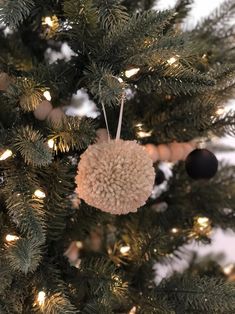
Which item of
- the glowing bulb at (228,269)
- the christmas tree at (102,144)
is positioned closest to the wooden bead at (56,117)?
the christmas tree at (102,144)

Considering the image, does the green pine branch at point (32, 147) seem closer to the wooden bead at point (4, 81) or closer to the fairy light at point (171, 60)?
the wooden bead at point (4, 81)

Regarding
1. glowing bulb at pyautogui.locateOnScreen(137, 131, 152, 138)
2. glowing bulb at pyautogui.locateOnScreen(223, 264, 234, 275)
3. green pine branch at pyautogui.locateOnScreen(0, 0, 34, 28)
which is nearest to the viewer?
green pine branch at pyautogui.locateOnScreen(0, 0, 34, 28)

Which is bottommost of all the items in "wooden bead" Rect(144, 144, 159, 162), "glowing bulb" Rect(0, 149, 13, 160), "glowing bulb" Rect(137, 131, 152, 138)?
"wooden bead" Rect(144, 144, 159, 162)

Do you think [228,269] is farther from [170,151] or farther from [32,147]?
[32,147]

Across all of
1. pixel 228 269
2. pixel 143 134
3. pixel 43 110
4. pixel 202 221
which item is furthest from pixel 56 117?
pixel 228 269

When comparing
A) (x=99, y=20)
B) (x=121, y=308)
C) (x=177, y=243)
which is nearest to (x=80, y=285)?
(x=121, y=308)

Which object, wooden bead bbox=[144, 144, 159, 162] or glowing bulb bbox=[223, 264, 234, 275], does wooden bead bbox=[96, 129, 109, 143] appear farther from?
glowing bulb bbox=[223, 264, 234, 275]

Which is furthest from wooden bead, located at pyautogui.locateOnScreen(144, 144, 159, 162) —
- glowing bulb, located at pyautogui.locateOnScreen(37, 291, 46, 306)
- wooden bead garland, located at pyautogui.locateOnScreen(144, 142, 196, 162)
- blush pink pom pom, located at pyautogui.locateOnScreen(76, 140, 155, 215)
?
glowing bulb, located at pyautogui.locateOnScreen(37, 291, 46, 306)
